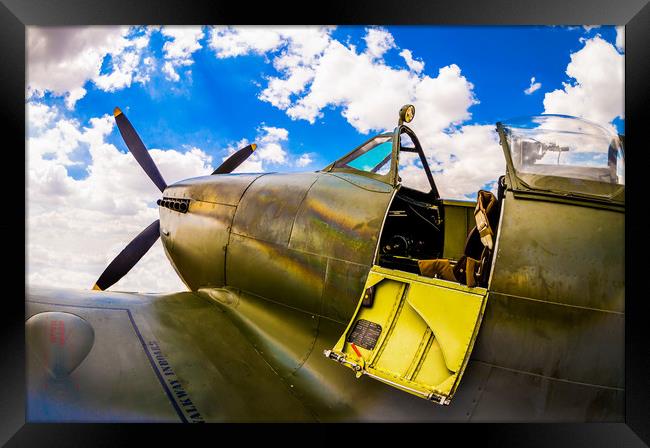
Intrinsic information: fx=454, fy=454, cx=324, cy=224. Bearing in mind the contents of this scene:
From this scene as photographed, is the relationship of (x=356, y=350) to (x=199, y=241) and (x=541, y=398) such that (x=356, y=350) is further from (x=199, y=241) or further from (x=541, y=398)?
(x=199, y=241)

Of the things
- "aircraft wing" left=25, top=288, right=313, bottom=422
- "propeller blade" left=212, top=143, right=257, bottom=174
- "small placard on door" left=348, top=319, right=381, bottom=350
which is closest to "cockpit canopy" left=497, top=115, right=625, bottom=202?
"small placard on door" left=348, top=319, right=381, bottom=350

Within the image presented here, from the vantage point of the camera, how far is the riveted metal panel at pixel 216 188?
14.4 ft

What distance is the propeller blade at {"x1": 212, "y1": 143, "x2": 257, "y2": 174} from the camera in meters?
6.57

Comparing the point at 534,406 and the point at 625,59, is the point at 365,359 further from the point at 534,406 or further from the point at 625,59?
the point at 625,59

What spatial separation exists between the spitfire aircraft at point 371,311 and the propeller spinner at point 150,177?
1.62 meters

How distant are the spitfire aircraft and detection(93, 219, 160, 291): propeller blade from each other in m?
1.61

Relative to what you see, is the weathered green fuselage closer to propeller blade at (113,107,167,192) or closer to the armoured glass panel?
the armoured glass panel

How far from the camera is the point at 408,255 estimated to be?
4250 millimetres

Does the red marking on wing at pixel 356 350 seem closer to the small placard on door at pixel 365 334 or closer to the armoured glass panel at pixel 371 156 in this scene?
the small placard on door at pixel 365 334

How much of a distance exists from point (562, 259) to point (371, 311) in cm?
120

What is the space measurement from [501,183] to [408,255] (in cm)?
145

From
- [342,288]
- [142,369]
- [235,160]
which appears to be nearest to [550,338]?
[342,288]

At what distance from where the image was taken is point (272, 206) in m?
3.94
